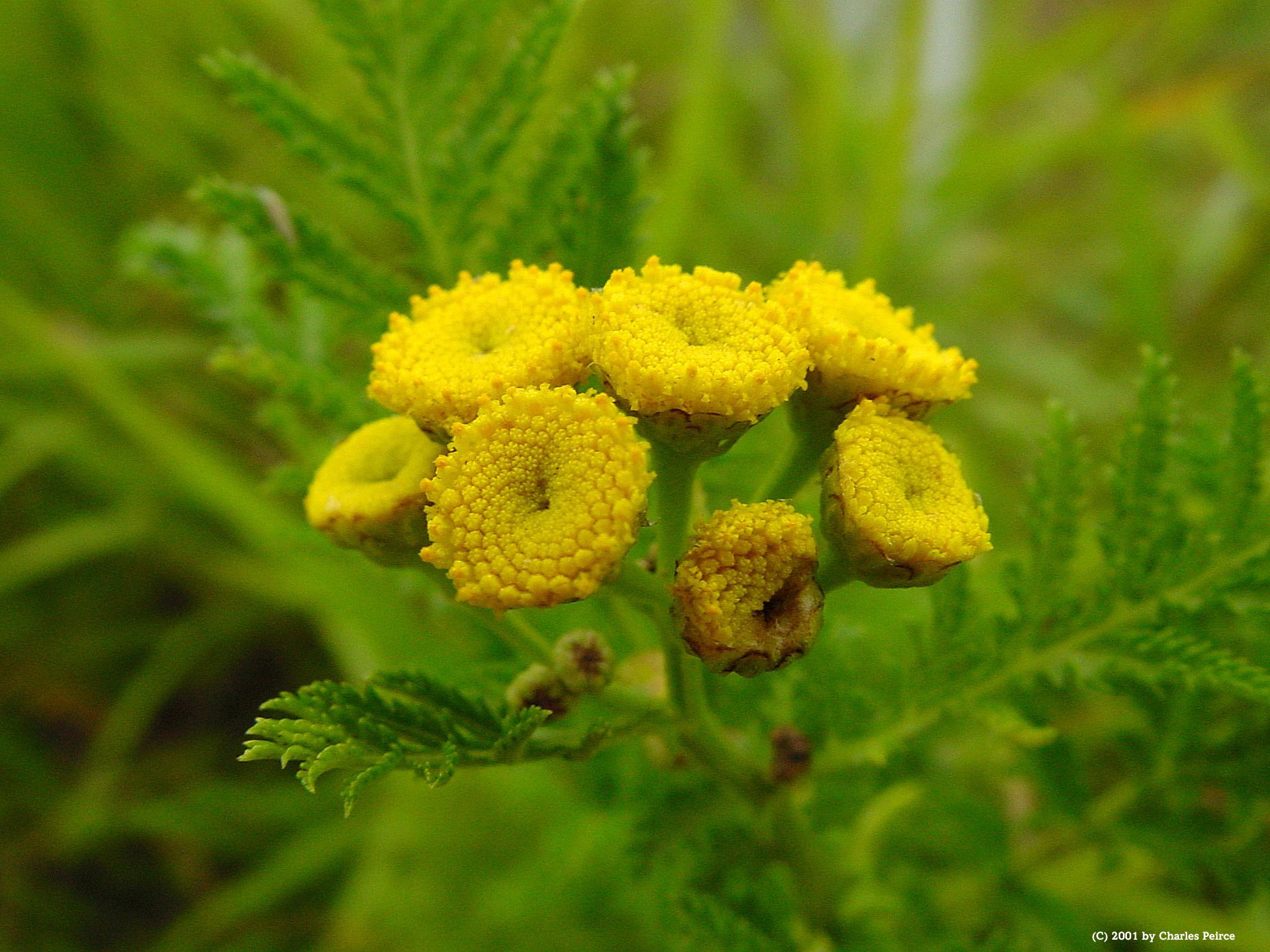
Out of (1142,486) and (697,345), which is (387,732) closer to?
(697,345)

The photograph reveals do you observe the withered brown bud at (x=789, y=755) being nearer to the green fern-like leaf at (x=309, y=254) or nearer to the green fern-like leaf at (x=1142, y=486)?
the green fern-like leaf at (x=1142, y=486)

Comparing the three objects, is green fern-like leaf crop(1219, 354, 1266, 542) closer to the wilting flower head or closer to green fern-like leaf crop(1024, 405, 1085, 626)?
green fern-like leaf crop(1024, 405, 1085, 626)

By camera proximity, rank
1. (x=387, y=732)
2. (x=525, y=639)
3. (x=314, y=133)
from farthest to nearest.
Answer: (x=314, y=133)
(x=525, y=639)
(x=387, y=732)

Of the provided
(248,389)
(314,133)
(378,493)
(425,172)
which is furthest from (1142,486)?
Result: (248,389)

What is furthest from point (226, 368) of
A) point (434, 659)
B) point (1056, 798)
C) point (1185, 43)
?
point (1185, 43)

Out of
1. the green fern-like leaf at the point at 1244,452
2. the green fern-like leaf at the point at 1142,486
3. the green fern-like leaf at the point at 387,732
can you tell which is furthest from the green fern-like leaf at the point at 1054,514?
the green fern-like leaf at the point at 387,732

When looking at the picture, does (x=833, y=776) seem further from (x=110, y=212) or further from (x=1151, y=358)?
(x=110, y=212)

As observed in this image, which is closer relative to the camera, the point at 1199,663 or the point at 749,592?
the point at 749,592
